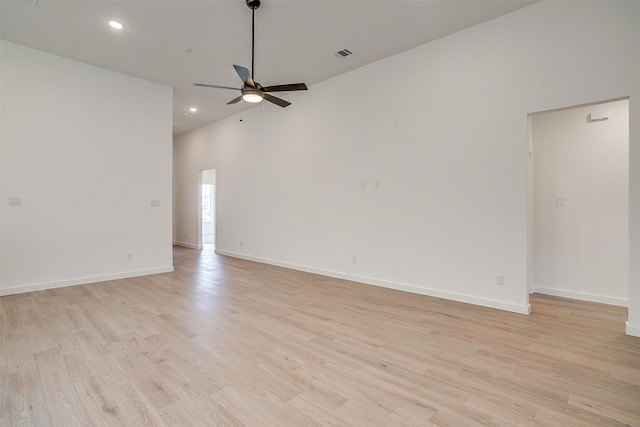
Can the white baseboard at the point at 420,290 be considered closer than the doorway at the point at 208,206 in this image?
Yes

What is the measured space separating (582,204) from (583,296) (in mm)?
1206

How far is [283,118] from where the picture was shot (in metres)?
6.02

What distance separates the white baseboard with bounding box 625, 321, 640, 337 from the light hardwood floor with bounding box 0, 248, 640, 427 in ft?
0.27

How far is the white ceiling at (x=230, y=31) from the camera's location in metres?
3.32

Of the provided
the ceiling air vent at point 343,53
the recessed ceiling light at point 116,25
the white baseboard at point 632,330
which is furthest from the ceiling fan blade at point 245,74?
the white baseboard at point 632,330

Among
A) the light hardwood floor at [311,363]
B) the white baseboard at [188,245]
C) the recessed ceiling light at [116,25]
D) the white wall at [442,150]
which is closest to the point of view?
the light hardwood floor at [311,363]

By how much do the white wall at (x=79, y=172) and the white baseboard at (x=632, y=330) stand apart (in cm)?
634

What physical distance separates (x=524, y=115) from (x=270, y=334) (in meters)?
3.60

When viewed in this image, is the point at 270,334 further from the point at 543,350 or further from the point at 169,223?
the point at 169,223

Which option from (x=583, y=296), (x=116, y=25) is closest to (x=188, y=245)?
(x=116, y=25)

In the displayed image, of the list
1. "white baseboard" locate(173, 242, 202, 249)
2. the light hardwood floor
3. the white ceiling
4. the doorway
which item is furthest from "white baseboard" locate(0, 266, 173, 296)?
the doorway

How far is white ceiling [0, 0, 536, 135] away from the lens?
332 cm

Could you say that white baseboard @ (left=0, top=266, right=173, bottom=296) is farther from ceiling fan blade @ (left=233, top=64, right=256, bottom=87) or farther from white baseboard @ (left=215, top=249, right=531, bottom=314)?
ceiling fan blade @ (left=233, top=64, right=256, bottom=87)

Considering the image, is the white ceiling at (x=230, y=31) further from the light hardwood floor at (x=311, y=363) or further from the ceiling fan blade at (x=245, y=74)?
the light hardwood floor at (x=311, y=363)
